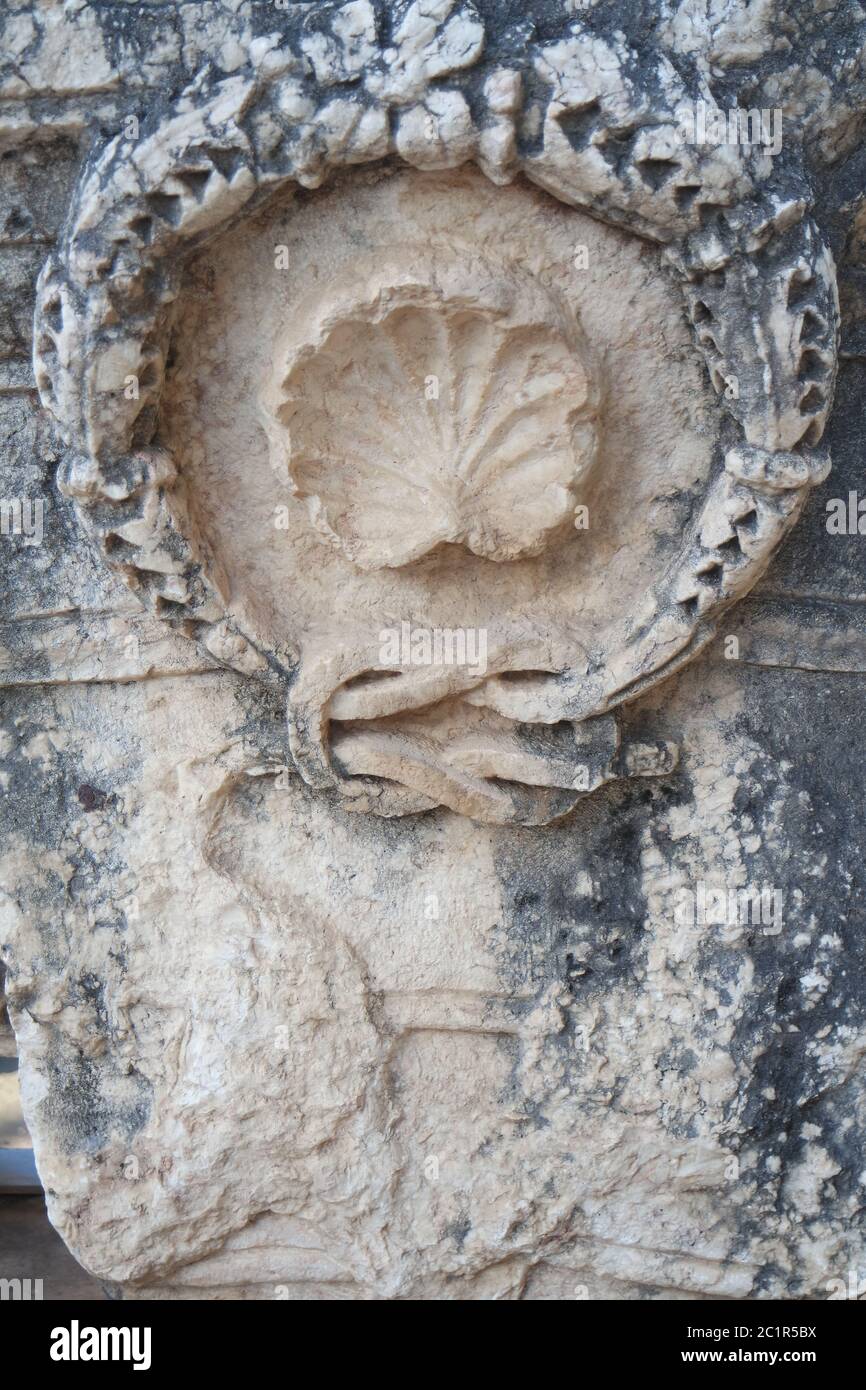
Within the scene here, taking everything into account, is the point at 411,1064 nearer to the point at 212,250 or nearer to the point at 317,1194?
the point at 317,1194

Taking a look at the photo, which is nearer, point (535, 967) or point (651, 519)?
point (651, 519)

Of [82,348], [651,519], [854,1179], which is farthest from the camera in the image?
[854,1179]

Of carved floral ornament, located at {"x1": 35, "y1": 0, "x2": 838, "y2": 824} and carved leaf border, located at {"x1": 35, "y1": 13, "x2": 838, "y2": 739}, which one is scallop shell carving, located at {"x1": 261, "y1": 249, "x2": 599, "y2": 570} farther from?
carved leaf border, located at {"x1": 35, "y1": 13, "x2": 838, "y2": 739}

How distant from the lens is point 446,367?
1.31 metres

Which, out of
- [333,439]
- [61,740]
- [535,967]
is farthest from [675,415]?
[61,740]

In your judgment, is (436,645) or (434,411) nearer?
(434,411)

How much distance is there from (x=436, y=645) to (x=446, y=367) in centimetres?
28

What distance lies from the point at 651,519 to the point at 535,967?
515mm

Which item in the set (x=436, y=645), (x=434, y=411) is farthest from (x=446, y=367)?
(x=436, y=645)

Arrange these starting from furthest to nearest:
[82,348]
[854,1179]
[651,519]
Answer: [854,1179], [651,519], [82,348]

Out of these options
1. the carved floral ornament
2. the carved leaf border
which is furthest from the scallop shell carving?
the carved leaf border

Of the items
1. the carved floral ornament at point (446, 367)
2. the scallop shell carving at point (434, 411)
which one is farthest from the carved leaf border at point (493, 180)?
the scallop shell carving at point (434, 411)

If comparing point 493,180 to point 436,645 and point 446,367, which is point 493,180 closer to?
point 446,367

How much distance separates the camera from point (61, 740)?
1598 mm
